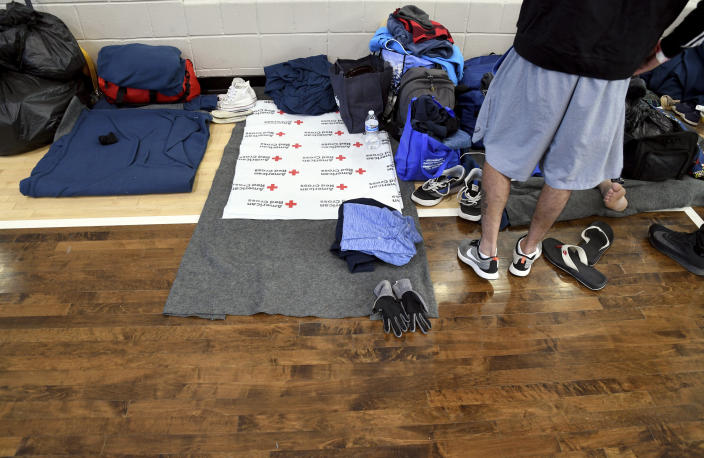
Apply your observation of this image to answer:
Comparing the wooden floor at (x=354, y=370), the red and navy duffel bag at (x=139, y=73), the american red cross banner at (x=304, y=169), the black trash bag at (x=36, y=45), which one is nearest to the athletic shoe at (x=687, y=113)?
the wooden floor at (x=354, y=370)

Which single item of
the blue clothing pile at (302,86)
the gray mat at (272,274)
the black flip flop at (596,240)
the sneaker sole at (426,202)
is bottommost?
the gray mat at (272,274)

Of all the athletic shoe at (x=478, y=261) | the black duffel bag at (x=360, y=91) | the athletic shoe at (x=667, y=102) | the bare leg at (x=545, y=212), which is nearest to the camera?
the bare leg at (x=545, y=212)

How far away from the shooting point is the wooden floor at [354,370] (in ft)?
4.68

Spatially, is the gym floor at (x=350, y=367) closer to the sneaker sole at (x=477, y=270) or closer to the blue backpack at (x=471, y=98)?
the sneaker sole at (x=477, y=270)

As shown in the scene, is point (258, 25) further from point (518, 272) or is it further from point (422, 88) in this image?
point (518, 272)

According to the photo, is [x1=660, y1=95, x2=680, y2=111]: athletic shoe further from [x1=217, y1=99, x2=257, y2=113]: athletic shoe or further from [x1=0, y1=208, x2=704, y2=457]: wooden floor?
[x1=217, y1=99, x2=257, y2=113]: athletic shoe

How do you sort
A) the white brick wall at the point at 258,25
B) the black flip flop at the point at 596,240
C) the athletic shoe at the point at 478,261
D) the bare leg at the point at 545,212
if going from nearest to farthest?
1. the bare leg at the point at 545,212
2. the athletic shoe at the point at 478,261
3. the black flip flop at the point at 596,240
4. the white brick wall at the point at 258,25

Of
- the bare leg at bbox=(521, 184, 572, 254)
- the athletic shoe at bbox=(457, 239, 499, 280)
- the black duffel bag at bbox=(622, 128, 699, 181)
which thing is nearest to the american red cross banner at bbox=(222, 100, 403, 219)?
the athletic shoe at bbox=(457, 239, 499, 280)

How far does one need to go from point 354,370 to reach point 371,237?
2.01 ft

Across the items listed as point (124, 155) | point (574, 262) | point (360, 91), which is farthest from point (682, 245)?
point (124, 155)

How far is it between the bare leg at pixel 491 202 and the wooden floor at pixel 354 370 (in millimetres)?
178

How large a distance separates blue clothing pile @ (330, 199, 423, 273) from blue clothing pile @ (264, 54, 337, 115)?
114 centimetres

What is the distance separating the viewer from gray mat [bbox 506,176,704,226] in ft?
7.23

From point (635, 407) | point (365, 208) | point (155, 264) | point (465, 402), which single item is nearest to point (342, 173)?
point (365, 208)
